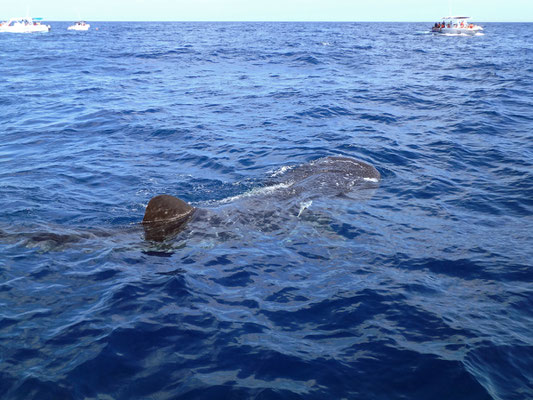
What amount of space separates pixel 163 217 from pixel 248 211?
1847 millimetres

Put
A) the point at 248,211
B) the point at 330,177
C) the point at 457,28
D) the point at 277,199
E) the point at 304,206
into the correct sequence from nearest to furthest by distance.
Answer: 1. the point at 248,211
2. the point at 304,206
3. the point at 277,199
4. the point at 330,177
5. the point at 457,28

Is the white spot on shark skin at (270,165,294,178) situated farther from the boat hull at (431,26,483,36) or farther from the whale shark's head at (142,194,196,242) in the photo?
the boat hull at (431,26,483,36)

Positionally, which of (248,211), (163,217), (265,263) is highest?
(163,217)

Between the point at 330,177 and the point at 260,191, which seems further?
the point at 330,177

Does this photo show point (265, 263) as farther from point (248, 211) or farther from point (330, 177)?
point (330, 177)

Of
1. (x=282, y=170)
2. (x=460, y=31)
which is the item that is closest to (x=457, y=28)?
(x=460, y=31)

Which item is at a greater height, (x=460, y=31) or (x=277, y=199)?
(x=460, y=31)

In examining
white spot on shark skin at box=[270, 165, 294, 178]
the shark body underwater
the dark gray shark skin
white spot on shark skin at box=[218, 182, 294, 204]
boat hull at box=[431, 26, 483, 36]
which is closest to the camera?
the shark body underwater

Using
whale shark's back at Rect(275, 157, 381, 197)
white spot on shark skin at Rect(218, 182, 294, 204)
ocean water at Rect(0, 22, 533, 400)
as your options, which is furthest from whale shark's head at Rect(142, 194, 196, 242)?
whale shark's back at Rect(275, 157, 381, 197)

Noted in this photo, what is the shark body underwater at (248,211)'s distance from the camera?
26.9ft

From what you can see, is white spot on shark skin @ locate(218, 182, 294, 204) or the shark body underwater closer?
the shark body underwater

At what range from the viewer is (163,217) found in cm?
867

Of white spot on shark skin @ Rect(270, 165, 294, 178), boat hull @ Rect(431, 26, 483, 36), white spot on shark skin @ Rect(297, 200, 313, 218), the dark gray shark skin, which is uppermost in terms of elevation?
boat hull @ Rect(431, 26, 483, 36)

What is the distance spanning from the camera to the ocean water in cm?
515
